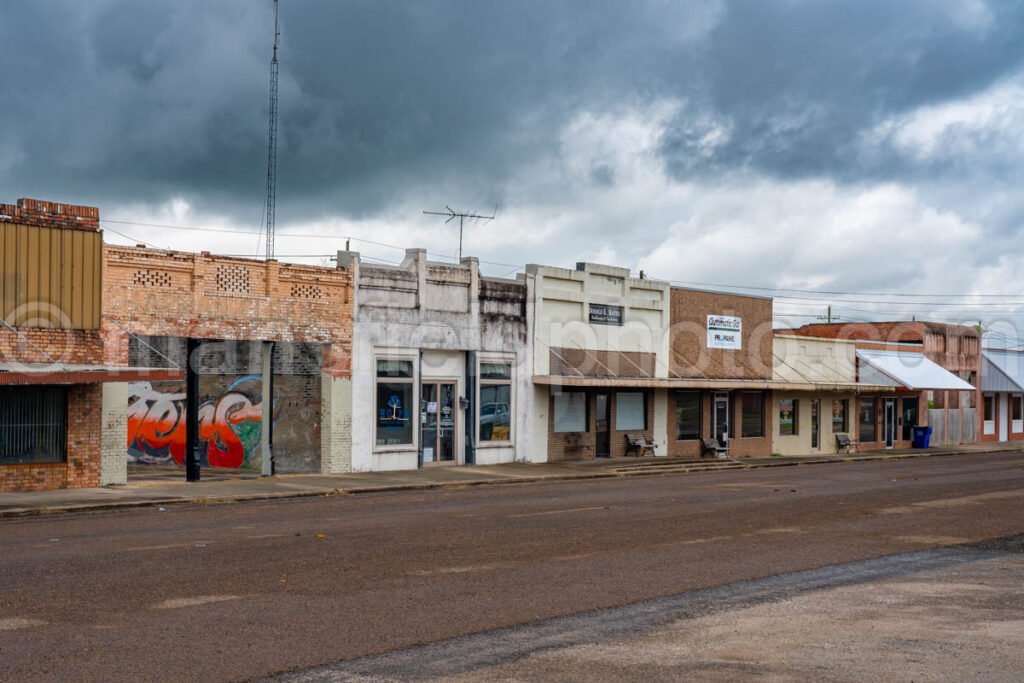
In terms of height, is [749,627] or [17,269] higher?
[17,269]

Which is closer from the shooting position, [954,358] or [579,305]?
[579,305]

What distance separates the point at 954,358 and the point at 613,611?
48.0m

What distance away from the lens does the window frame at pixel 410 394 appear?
29031 mm

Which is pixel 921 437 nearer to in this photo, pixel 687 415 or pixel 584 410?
pixel 687 415

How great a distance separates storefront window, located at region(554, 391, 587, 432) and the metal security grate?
15324mm

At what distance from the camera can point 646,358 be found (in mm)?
37031

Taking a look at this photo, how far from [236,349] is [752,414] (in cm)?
2078

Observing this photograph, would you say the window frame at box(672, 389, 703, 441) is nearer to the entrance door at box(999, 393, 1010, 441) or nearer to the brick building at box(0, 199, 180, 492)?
the brick building at box(0, 199, 180, 492)

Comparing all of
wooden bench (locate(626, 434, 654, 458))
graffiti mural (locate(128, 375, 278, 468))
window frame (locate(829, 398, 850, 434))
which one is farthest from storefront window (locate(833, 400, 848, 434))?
graffiti mural (locate(128, 375, 278, 468))

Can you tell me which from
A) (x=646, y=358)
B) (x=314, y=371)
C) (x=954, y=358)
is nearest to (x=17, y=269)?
(x=314, y=371)

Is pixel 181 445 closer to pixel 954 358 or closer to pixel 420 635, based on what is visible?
pixel 420 635

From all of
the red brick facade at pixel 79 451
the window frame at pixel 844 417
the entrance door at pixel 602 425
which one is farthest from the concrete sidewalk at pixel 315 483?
the window frame at pixel 844 417

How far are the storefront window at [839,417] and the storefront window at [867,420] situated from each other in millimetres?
1485

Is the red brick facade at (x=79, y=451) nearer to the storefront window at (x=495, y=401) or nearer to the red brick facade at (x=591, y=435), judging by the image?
the storefront window at (x=495, y=401)
